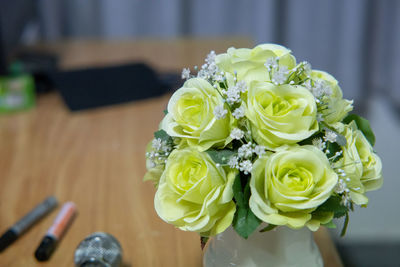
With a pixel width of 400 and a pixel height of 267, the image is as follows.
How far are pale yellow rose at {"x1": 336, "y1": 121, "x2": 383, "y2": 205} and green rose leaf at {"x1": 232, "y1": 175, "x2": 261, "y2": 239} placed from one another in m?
0.11

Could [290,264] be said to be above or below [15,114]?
above

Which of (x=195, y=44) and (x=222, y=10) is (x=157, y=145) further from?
(x=222, y=10)

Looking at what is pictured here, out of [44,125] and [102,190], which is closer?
[102,190]

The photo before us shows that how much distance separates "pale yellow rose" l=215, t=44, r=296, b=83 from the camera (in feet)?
1.82

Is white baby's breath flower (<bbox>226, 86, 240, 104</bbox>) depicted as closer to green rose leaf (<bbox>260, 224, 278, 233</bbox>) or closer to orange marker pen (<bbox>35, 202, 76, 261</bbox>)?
green rose leaf (<bbox>260, 224, 278, 233</bbox>)

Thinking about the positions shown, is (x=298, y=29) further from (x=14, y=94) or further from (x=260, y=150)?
(x=260, y=150)

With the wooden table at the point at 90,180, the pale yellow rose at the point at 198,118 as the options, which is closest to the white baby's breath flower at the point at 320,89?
the pale yellow rose at the point at 198,118

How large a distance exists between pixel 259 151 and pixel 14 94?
1.02 m

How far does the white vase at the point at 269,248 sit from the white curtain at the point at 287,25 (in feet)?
6.34

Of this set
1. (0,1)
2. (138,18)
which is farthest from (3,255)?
(138,18)

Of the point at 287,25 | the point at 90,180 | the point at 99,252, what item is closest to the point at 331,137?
the point at 99,252

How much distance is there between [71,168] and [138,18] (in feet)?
5.30

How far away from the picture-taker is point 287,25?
2.60m

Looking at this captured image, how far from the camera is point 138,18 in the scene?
98.2 inches
